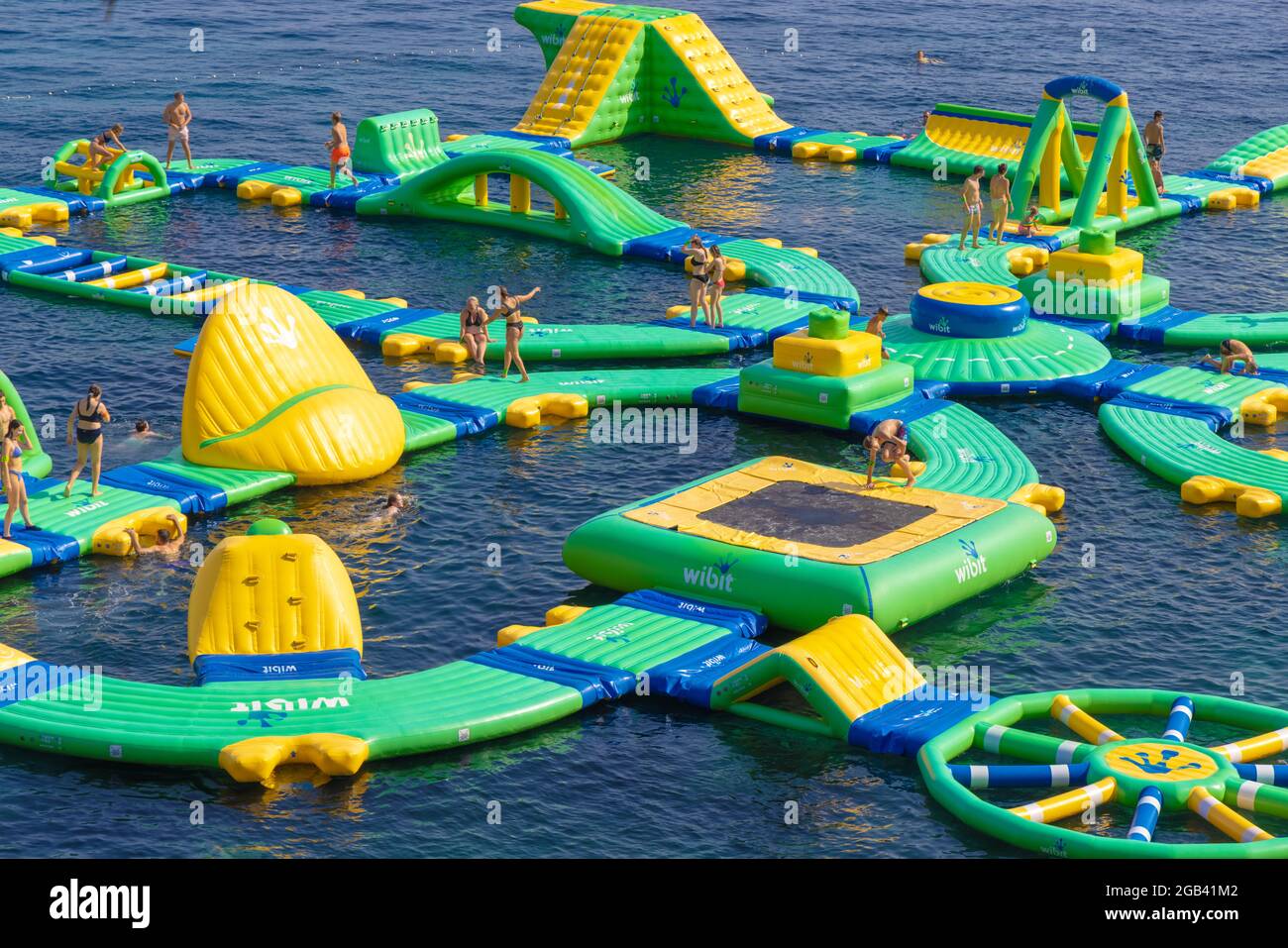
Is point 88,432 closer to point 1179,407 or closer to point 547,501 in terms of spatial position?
point 547,501

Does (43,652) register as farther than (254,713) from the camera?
Yes

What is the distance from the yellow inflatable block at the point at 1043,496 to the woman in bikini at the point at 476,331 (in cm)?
1326

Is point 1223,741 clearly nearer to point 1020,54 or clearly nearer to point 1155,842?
point 1155,842

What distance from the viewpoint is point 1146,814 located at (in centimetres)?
2669

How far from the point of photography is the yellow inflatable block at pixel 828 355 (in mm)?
42969

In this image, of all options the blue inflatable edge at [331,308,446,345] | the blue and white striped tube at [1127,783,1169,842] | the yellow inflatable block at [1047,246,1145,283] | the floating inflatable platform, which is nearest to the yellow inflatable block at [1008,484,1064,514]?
the floating inflatable platform

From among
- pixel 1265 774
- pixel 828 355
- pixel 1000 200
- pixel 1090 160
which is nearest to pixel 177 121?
pixel 1000 200

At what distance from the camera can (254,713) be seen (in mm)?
29172

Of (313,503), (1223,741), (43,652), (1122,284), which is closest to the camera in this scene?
(1223,741)

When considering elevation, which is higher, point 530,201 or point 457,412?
point 530,201

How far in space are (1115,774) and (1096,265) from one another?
80.1ft

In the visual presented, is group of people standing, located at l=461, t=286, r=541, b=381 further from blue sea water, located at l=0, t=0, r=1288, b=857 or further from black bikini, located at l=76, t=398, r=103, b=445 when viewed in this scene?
black bikini, located at l=76, t=398, r=103, b=445
